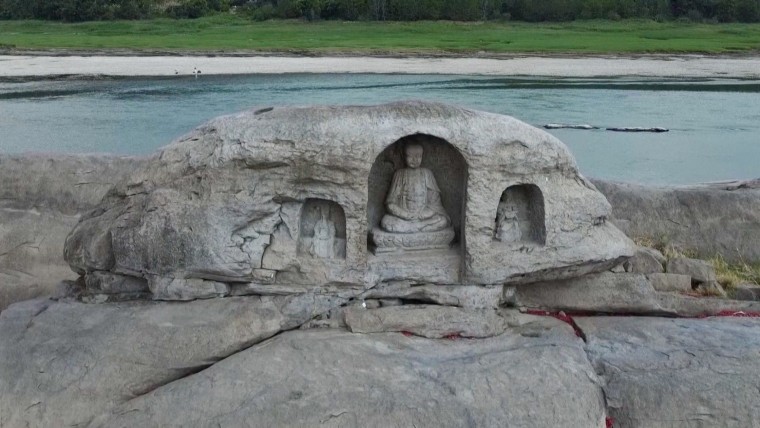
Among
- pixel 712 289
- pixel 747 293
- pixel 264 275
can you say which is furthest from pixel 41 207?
pixel 747 293

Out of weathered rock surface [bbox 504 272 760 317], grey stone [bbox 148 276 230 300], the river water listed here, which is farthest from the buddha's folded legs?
the river water

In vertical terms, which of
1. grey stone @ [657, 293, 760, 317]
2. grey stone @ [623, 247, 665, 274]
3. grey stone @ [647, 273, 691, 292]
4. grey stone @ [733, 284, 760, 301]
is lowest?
grey stone @ [733, 284, 760, 301]

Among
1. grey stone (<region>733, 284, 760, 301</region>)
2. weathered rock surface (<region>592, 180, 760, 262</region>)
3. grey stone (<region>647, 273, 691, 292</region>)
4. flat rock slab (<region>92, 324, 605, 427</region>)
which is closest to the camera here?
flat rock slab (<region>92, 324, 605, 427</region>)

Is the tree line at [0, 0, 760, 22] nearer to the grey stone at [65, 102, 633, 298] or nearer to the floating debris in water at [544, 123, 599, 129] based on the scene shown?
the floating debris in water at [544, 123, 599, 129]

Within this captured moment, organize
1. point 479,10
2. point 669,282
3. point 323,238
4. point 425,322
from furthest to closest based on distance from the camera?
point 479,10
point 669,282
point 323,238
point 425,322

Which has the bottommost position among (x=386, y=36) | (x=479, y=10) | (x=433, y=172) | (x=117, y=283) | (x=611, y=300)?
(x=611, y=300)

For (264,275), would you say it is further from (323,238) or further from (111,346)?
(111,346)

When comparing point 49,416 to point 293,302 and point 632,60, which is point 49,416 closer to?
point 293,302

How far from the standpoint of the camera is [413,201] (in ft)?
28.4

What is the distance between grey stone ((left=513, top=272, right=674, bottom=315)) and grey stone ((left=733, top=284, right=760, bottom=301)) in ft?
3.91

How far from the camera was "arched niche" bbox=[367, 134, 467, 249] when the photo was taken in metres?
8.80

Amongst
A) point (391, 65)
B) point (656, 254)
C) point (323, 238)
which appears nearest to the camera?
point (323, 238)

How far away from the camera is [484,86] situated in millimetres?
26297

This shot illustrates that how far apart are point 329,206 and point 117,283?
2.36 m
